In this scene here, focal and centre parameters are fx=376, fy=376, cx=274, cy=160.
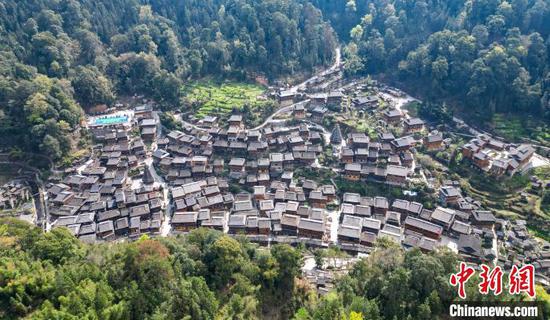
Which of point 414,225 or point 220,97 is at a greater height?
point 220,97

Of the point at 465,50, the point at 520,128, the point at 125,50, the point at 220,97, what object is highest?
the point at 465,50

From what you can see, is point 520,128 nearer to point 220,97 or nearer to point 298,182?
point 298,182

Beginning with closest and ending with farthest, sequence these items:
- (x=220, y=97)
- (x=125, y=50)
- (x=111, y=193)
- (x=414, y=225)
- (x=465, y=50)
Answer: (x=414, y=225) < (x=111, y=193) < (x=465, y=50) < (x=220, y=97) < (x=125, y=50)

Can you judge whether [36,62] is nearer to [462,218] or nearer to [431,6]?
[462,218]

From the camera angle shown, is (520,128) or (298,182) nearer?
(298,182)

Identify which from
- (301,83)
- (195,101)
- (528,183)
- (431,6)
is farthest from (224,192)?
(431,6)

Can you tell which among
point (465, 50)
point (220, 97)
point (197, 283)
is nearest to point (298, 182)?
point (197, 283)
